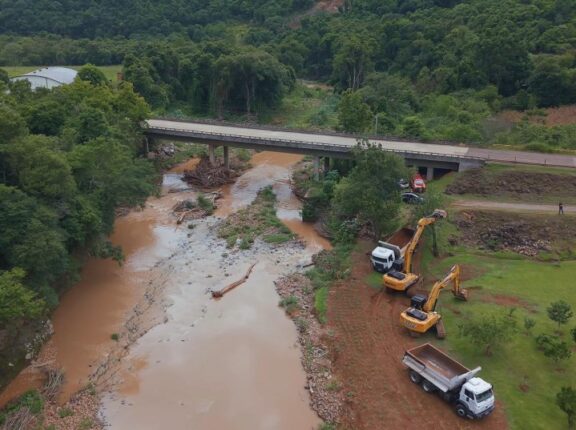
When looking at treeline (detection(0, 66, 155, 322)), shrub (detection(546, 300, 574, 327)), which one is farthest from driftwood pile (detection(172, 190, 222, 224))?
shrub (detection(546, 300, 574, 327))

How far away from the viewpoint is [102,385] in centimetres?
2845

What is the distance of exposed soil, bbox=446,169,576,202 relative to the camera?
4400 cm

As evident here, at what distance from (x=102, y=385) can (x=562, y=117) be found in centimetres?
5936

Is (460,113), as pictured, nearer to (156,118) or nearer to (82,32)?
(156,118)

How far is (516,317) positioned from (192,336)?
19.1 m

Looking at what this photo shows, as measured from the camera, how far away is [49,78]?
2896 inches

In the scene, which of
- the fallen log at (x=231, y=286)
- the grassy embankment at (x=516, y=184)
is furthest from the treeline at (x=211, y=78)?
the fallen log at (x=231, y=286)

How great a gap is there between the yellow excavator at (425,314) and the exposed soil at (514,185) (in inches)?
614

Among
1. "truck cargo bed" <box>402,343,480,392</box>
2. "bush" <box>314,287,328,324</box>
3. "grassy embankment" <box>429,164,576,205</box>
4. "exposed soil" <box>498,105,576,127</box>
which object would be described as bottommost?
"bush" <box>314,287,328,324</box>

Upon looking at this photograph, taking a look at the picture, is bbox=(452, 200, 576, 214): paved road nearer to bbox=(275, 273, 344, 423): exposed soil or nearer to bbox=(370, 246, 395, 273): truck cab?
bbox=(370, 246, 395, 273): truck cab

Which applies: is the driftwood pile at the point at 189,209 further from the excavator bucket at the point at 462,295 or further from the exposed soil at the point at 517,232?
the excavator bucket at the point at 462,295

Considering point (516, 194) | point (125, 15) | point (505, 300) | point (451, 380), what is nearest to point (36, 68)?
point (125, 15)

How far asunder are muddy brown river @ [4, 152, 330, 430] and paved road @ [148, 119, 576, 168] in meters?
12.1

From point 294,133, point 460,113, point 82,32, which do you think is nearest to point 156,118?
point 294,133
